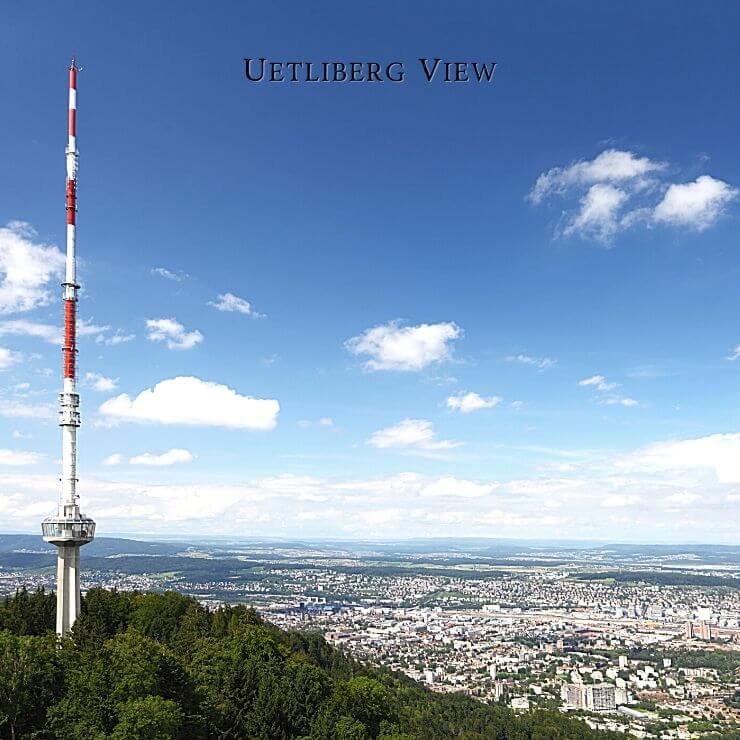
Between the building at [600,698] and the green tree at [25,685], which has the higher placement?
the green tree at [25,685]

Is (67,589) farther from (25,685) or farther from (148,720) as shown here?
(148,720)

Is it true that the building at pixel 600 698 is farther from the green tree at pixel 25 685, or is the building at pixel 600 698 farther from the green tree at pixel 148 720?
the green tree at pixel 25 685

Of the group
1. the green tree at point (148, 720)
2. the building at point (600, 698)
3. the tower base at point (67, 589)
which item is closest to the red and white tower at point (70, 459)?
the tower base at point (67, 589)

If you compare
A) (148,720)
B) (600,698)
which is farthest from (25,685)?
(600,698)

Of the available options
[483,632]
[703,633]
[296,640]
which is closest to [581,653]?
[483,632]

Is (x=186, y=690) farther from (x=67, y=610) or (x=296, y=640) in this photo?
(x=296, y=640)

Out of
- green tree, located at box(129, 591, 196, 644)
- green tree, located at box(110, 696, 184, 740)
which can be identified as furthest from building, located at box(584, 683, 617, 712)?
green tree, located at box(110, 696, 184, 740)

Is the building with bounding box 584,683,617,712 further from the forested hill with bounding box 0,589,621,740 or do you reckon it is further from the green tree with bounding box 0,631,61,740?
the green tree with bounding box 0,631,61,740
